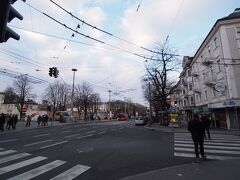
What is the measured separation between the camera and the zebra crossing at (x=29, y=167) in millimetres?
6066

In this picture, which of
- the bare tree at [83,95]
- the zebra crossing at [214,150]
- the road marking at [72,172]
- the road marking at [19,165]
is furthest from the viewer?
the bare tree at [83,95]

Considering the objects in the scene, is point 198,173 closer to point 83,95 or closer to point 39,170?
point 39,170

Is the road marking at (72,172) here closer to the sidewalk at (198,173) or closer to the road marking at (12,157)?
the sidewalk at (198,173)

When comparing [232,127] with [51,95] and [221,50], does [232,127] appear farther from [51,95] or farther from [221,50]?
[51,95]

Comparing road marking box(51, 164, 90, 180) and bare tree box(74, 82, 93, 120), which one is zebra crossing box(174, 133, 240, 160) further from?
bare tree box(74, 82, 93, 120)

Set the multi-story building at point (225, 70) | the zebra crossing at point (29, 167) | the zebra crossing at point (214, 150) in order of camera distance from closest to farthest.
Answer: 1. the zebra crossing at point (29, 167)
2. the zebra crossing at point (214, 150)
3. the multi-story building at point (225, 70)

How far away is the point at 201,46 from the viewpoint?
33750 mm

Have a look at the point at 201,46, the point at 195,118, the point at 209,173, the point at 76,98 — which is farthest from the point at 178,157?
the point at 76,98

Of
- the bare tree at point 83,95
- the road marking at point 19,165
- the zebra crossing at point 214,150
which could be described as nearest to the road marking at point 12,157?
the road marking at point 19,165

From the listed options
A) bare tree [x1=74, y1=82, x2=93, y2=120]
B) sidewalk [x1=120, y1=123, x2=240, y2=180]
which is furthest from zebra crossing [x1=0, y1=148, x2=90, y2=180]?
bare tree [x1=74, y1=82, x2=93, y2=120]

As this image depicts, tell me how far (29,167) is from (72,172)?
1718mm

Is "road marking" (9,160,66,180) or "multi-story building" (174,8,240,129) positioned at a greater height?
"multi-story building" (174,8,240,129)

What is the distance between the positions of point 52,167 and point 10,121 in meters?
21.2

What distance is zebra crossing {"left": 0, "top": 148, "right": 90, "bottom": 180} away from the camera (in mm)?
6066
